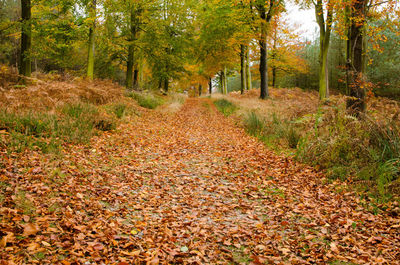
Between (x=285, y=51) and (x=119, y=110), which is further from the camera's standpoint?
(x=285, y=51)

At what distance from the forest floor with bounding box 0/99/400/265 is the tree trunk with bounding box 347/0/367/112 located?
2727 millimetres

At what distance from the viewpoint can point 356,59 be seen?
23.7 ft

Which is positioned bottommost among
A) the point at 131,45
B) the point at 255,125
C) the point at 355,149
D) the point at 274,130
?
the point at 355,149

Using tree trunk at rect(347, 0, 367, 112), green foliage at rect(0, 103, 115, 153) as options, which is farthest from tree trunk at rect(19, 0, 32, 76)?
tree trunk at rect(347, 0, 367, 112)

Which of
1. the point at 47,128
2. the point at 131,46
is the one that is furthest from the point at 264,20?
the point at 47,128

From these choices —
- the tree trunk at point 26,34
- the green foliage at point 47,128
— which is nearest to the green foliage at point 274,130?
the green foliage at point 47,128

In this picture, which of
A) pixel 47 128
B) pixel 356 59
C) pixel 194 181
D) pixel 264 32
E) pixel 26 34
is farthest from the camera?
pixel 264 32

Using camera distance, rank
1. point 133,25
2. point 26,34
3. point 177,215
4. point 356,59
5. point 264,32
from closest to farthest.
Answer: point 177,215
point 356,59
point 26,34
point 133,25
point 264,32

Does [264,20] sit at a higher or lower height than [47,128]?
higher

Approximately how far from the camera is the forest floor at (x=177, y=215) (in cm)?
289

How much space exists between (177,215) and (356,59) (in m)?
6.73

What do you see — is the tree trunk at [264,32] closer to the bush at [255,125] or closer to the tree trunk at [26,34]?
the bush at [255,125]

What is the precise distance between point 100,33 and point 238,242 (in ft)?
49.5

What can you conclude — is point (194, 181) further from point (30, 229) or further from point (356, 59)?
point (356, 59)
